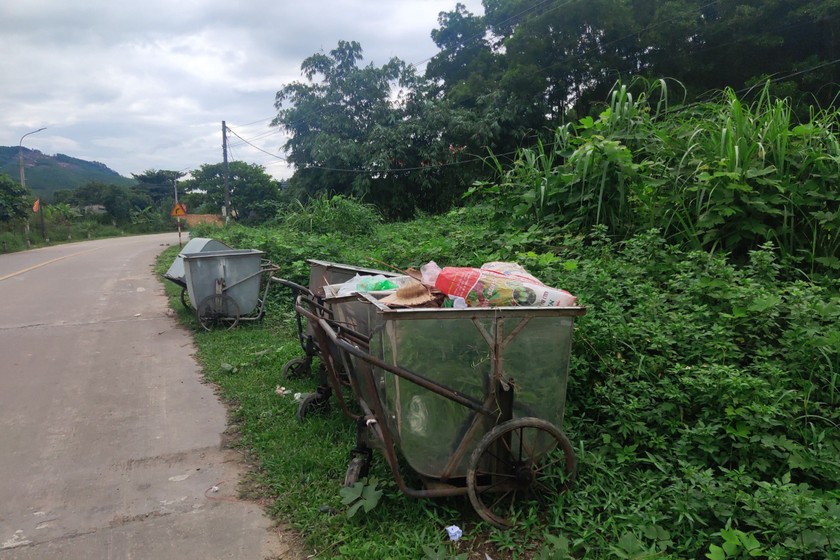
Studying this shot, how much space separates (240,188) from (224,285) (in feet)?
133

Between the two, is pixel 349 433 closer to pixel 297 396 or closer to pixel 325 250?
pixel 297 396

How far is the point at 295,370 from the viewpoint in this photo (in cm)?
521

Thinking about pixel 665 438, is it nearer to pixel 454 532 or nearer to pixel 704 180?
pixel 454 532

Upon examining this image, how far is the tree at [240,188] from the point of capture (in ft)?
143

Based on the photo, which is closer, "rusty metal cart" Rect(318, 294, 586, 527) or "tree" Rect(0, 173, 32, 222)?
"rusty metal cart" Rect(318, 294, 586, 527)

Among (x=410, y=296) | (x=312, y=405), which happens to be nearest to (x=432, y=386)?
(x=410, y=296)

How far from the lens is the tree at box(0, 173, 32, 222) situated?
23188 millimetres

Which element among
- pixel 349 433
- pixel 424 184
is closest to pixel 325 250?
pixel 349 433

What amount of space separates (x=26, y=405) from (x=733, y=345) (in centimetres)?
536

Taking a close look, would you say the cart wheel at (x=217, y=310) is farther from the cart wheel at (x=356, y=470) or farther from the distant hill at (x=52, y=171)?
the distant hill at (x=52, y=171)

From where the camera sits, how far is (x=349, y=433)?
12.6 feet

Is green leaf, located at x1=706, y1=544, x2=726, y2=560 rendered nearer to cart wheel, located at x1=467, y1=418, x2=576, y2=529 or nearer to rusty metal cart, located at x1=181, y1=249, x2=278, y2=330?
cart wheel, located at x1=467, y1=418, x2=576, y2=529

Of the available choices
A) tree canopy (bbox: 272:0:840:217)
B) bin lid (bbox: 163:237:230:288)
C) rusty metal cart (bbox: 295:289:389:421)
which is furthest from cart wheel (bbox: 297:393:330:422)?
tree canopy (bbox: 272:0:840:217)

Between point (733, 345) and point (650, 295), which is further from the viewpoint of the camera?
point (650, 295)
